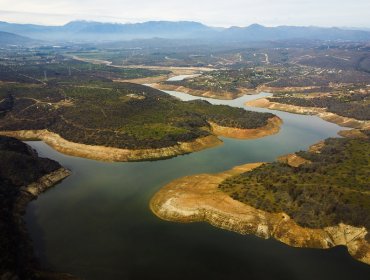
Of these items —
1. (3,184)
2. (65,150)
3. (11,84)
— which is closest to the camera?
(3,184)

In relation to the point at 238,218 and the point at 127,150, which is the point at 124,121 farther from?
the point at 238,218

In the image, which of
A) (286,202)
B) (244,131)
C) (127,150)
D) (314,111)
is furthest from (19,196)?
(314,111)

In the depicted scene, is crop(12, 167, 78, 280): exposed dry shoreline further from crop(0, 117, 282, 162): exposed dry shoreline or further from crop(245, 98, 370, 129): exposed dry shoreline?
crop(245, 98, 370, 129): exposed dry shoreline

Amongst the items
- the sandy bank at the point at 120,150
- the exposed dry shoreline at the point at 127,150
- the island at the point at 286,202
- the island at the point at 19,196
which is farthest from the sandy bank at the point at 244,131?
→ the island at the point at 19,196

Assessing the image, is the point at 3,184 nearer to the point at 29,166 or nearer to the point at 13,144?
the point at 29,166

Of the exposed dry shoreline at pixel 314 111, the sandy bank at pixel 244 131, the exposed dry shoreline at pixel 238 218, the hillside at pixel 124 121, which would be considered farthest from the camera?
the exposed dry shoreline at pixel 314 111

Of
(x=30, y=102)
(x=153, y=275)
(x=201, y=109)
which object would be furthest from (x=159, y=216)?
(x=30, y=102)

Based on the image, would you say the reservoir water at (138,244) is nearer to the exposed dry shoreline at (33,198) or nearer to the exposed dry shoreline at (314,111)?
the exposed dry shoreline at (33,198)
